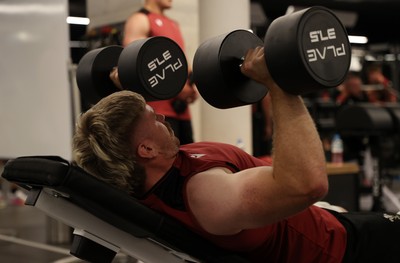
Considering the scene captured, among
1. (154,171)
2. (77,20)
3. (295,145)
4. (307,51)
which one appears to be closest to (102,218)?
(154,171)

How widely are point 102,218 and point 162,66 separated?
546 millimetres

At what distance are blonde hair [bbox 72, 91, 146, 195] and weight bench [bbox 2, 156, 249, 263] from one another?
102mm

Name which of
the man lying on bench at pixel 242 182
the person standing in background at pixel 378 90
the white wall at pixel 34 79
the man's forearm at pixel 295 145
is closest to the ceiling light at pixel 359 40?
the person standing in background at pixel 378 90

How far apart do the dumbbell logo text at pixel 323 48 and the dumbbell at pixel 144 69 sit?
2.01 feet

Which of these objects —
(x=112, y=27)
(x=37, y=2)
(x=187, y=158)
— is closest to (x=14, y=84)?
(x=37, y=2)

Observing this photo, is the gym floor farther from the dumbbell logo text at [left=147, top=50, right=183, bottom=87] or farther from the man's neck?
the man's neck

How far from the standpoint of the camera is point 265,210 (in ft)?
3.91

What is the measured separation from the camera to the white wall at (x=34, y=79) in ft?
11.9

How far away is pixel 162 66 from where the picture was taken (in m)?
1.70

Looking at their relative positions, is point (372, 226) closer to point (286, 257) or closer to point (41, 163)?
point (286, 257)

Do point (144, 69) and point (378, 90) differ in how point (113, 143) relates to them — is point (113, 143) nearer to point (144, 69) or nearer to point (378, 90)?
point (144, 69)

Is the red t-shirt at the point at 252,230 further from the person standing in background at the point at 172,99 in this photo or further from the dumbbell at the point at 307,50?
the person standing in background at the point at 172,99

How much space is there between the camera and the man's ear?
4.56 feet

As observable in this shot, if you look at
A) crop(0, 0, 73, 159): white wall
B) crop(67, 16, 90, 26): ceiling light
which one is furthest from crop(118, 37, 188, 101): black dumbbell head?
A: crop(67, 16, 90, 26): ceiling light
